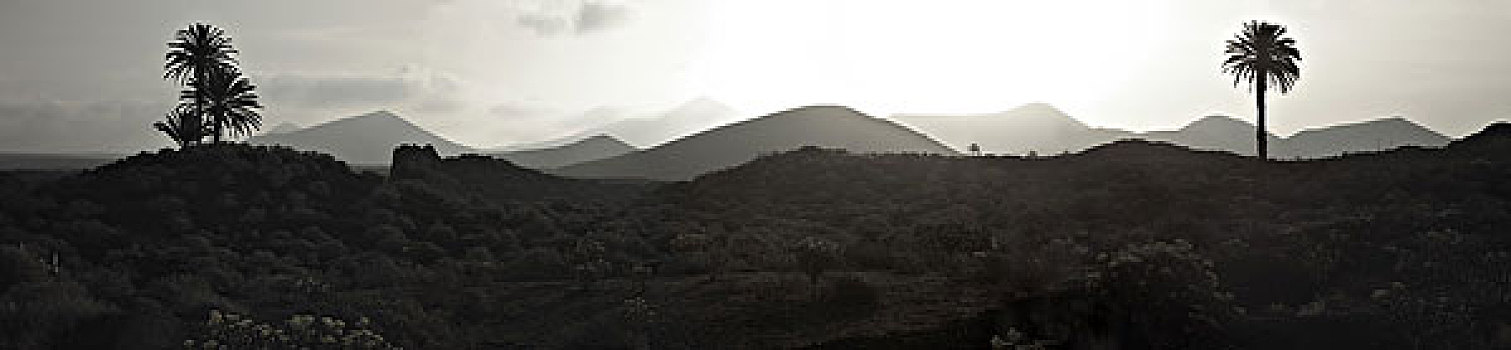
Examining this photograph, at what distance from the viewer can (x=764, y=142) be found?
160125mm

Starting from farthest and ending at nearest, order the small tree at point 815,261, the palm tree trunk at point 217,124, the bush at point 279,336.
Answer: the palm tree trunk at point 217,124, the small tree at point 815,261, the bush at point 279,336

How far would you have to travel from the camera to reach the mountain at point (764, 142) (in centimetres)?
15162

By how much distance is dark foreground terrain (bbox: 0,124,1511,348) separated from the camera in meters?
16.8

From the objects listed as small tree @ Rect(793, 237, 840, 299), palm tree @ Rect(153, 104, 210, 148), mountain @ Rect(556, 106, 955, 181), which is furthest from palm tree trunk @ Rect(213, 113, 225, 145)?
mountain @ Rect(556, 106, 955, 181)

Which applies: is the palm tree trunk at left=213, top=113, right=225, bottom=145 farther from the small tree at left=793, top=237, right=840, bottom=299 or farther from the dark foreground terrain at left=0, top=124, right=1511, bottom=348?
the small tree at left=793, top=237, right=840, bottom=299

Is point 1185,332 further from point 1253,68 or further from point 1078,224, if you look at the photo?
point 1253,68

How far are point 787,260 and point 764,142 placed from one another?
5232 inches

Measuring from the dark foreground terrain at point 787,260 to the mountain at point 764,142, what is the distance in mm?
99058

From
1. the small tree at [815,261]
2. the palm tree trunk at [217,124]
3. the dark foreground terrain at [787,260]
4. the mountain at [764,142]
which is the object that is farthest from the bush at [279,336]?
the mountain at [764,142]

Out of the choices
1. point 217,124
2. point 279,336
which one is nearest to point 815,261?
point 279,336

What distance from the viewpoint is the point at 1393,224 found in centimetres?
2784

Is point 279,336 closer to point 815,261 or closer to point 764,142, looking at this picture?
point 815,261

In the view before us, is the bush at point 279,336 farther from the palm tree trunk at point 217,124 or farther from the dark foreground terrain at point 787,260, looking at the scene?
the palm tree trunk at point 217,124

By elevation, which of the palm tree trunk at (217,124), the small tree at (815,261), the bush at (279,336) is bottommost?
the bush at (279,336)
